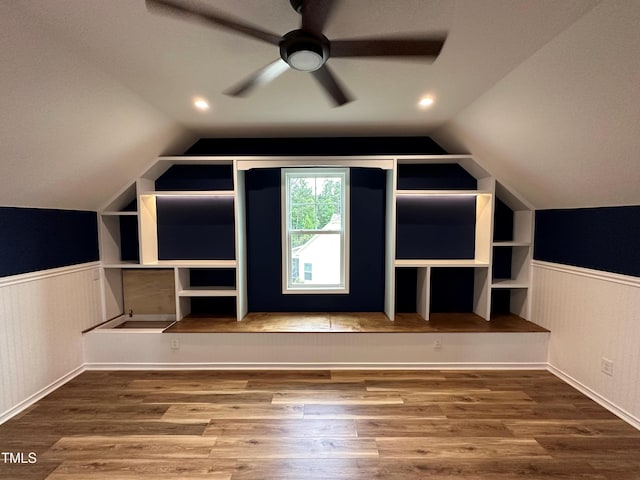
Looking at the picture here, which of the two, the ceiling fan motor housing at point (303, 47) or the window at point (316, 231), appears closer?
the ceiling fan motor housing at point (303, 47)

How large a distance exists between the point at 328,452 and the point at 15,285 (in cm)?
266

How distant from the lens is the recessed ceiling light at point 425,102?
2352mm

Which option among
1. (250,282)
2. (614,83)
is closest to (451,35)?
(614,83)

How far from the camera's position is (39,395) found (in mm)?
2520

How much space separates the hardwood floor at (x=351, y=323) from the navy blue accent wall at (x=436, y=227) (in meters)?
0.70

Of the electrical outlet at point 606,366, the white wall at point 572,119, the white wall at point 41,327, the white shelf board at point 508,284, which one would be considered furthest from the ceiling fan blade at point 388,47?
the white wall at point 41,327

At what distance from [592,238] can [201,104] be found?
11.3 ft

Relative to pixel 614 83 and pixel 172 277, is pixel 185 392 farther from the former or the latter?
pixel 614 83

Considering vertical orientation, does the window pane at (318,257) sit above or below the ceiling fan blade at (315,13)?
below

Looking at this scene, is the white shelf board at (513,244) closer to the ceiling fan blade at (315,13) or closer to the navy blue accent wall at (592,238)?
the navy blue accent wall at (592,238)

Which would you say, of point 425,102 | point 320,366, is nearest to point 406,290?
point 320,366

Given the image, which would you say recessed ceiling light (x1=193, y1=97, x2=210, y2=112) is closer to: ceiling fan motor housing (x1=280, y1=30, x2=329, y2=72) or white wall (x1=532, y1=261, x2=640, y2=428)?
ceiling fan motor housing (x1=280, y1=30, x2=329, y2=72)

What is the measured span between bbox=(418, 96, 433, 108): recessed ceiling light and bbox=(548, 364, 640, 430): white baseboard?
276 centimetres

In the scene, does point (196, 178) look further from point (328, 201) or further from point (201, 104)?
point (328, 201)
